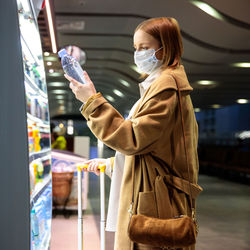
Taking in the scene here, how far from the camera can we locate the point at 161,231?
1283mm

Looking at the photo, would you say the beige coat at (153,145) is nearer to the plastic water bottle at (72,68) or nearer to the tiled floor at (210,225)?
the plastic water bottle at (72,68)

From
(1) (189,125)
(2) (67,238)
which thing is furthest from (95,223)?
(1) (189,125)

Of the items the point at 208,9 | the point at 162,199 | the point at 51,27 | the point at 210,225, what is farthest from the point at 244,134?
the point at 162,199

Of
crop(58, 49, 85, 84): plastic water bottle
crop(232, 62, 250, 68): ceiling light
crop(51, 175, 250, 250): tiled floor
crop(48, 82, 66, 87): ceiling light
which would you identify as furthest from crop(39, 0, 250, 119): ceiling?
crop(48, 82, 66, 87): ceiling light

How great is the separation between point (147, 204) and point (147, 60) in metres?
0.57

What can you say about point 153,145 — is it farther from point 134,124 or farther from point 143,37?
point 143,37

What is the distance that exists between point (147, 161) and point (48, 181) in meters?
1.61

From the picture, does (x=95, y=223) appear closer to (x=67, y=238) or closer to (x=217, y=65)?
(x=67, y=238)

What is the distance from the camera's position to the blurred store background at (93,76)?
1.70 m

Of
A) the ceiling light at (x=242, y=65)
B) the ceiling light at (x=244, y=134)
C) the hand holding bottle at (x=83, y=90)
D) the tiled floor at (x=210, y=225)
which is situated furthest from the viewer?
the ceiling light at (x=244, y=134)

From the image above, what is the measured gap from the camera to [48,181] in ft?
9.21

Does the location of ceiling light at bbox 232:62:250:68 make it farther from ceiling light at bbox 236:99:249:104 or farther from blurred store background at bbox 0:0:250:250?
ceiling light at bbox 236:99:249:104

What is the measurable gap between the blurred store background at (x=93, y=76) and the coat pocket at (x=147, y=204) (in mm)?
607

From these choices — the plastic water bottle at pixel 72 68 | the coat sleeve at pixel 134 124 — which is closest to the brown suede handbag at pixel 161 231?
the coat sleeve at pixel 134 124
